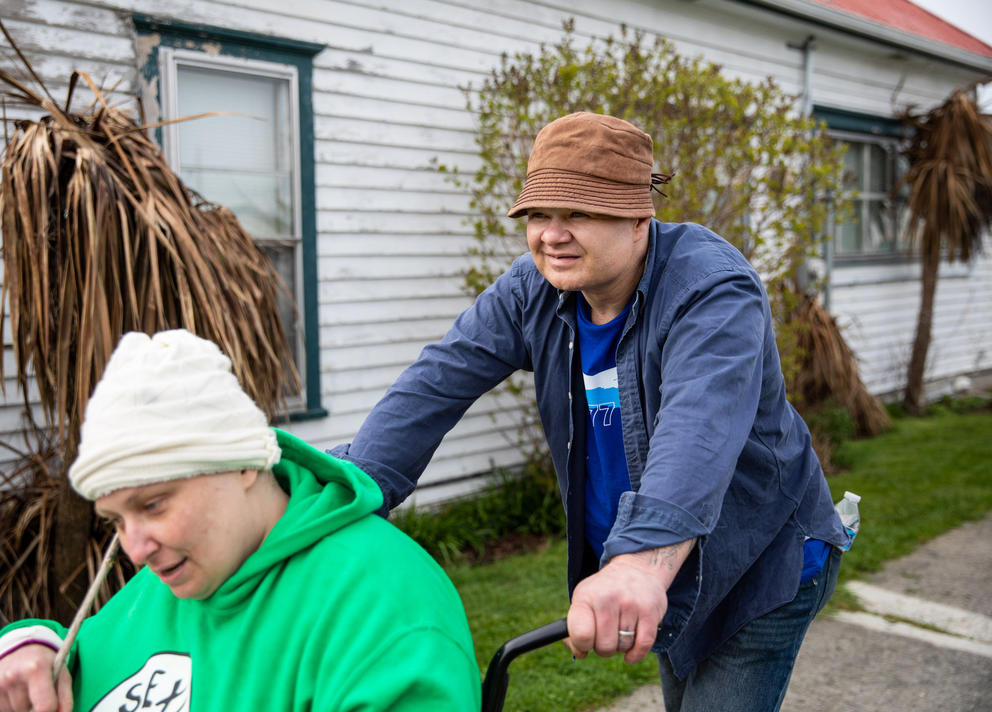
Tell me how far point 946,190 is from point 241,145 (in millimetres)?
8487

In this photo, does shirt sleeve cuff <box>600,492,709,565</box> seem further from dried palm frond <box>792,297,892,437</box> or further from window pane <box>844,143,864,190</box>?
window pane <box>844,143,864,190</box>

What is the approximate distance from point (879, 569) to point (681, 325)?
14.4 feet

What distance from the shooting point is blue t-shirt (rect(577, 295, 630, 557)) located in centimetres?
217

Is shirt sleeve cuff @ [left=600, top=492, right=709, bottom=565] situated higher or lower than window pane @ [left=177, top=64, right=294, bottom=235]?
lower

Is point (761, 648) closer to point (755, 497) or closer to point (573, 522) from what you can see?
point (755, 497)

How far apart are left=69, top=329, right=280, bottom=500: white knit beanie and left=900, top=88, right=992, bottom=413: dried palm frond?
35.2 feet

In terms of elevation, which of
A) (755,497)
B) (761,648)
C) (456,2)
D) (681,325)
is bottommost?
(761,648)

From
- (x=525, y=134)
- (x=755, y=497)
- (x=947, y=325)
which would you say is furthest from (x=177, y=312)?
(x=947, y=325)

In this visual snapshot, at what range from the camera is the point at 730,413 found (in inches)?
66.3

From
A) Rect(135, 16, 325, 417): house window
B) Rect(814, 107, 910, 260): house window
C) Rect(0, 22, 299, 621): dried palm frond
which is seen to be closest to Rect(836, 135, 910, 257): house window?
Rect(814, 107, 910, 260): house window

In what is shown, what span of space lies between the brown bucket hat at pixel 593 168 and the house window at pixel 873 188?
9.28m

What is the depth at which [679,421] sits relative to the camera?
164cm

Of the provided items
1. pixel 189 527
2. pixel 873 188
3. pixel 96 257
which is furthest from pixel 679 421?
pixel 873 188

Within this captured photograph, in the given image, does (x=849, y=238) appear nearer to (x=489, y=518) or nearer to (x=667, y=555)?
(x=489, y=518)
